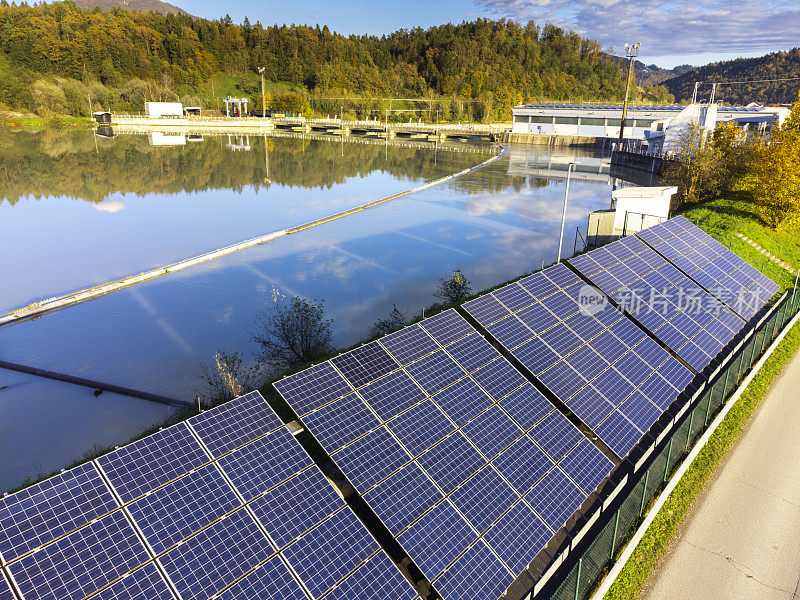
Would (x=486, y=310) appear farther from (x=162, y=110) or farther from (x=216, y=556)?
(x=162, y=110)

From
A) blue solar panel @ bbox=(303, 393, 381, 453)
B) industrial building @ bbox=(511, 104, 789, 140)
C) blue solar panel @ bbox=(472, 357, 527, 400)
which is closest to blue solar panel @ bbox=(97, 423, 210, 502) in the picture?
blue solar panel @ bbox=(303, 393, 381, 453)

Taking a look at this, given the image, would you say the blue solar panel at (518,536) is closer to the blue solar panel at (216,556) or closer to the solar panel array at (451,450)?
the solar panel array at (451,450)

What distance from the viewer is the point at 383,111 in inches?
6531

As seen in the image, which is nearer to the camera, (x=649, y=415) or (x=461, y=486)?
(x=461, y=486)

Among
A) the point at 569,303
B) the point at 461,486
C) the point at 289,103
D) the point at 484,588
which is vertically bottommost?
the point at 484,588

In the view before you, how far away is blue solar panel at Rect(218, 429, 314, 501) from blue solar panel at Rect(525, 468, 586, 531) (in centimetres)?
463

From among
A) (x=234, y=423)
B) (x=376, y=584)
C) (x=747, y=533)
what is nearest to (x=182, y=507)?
(x=234, y=423)

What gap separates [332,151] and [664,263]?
271ft

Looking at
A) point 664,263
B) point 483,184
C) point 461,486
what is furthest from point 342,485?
point 483,184

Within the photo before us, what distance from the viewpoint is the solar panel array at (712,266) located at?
19.8 meters

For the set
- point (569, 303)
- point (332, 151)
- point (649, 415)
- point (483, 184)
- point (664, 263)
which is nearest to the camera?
point (649, 415)

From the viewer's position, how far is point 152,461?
7.84m

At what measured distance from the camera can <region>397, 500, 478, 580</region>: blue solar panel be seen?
8.02m

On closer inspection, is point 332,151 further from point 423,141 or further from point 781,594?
point 781,594
